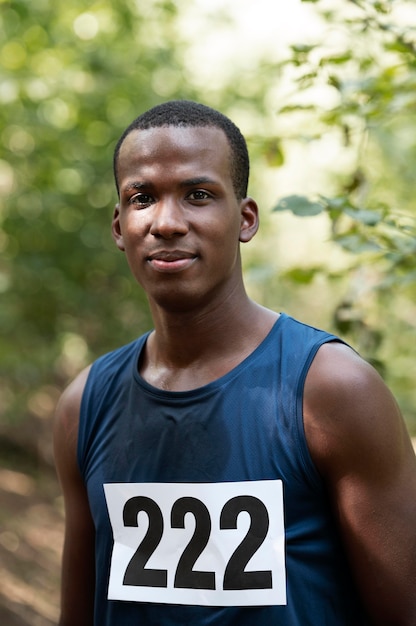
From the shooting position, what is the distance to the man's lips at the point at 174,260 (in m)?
1.98

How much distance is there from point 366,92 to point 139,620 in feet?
5.27

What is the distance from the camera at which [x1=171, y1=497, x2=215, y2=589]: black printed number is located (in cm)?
192

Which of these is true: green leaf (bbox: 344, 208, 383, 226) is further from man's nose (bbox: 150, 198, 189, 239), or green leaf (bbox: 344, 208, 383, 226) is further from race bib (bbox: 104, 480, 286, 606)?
race bib (bbox: 104, 480, 286, 606)

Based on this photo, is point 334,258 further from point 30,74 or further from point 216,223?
point 216,223

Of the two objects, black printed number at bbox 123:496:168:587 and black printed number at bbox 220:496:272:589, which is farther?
black printed number at bbox 123:496:168:587

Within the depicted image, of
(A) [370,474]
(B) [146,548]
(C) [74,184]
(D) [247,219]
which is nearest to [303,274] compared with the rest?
(D) [247,219]

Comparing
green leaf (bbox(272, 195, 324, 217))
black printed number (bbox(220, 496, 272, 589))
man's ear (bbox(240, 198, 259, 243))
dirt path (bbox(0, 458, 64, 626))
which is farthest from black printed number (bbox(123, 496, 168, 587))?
dirt path (bbox(0, 458, 64, 626))

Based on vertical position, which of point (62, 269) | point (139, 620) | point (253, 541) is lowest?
point (139, 620)

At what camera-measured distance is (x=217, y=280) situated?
80.6 inches

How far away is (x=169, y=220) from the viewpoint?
1969 mm

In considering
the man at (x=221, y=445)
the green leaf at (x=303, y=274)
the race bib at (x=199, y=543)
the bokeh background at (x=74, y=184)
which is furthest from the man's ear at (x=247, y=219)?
the bokeh background at (x=74, y=184)

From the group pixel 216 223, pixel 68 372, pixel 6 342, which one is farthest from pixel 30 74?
pixel 216 223

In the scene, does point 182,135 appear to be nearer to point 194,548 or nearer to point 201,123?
point 201,123

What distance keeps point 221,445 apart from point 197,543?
0.23 meters
